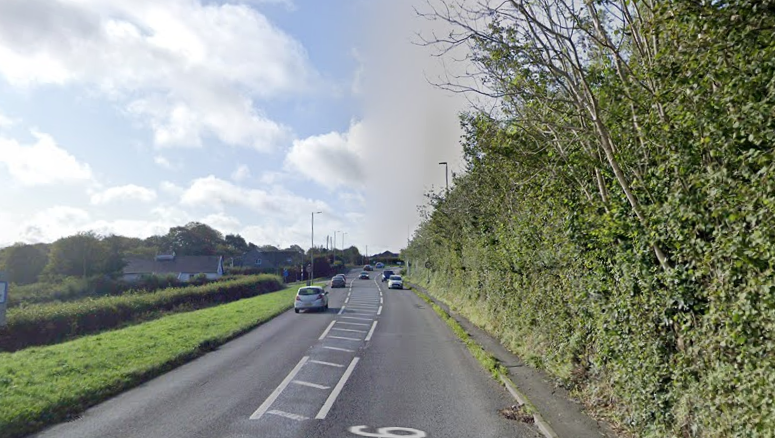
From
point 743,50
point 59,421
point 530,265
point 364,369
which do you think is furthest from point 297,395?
point 743,50

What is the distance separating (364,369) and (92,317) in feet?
61.6

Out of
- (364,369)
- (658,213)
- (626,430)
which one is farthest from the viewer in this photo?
(364,369)

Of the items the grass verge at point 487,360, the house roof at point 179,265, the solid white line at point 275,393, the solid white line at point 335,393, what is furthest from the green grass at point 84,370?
the house roof at point 179,265

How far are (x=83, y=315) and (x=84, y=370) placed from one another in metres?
15.0

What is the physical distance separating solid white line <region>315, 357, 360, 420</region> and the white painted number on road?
0.83 m

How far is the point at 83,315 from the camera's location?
2411 centimetres

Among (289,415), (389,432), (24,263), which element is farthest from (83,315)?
(24,263)

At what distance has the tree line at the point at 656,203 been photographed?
4.19 m

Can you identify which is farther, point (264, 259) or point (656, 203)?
point (264, 259)

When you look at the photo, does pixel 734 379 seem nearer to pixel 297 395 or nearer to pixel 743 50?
pixel 743 50

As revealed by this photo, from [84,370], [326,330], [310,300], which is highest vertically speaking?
[310,300]

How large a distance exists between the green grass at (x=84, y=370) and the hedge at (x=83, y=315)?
457 centimetres

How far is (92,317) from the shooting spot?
81.1 feet

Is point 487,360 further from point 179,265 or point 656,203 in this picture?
point 179,265
